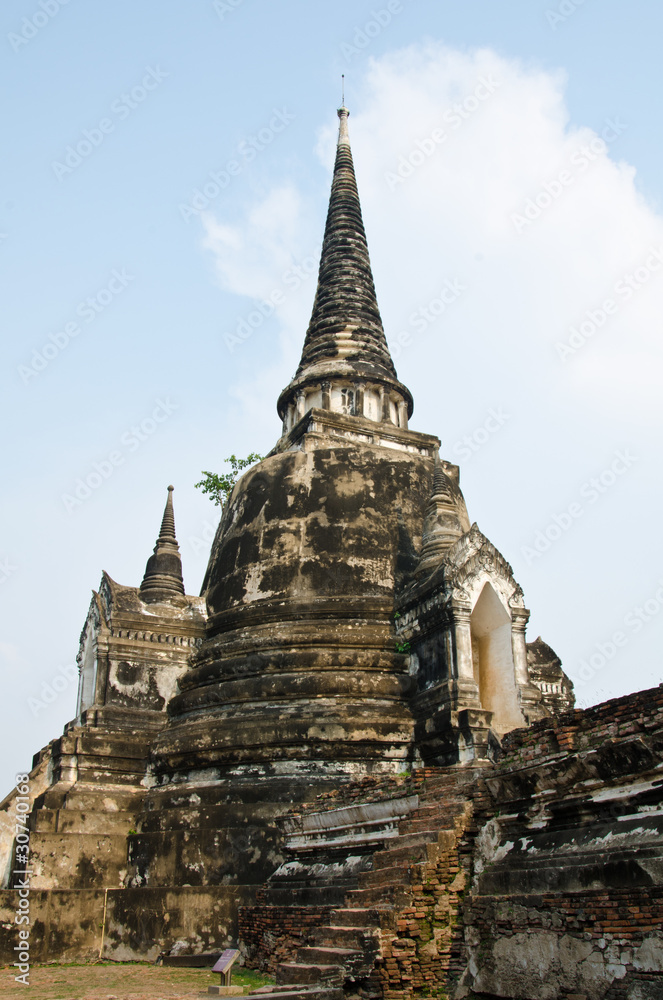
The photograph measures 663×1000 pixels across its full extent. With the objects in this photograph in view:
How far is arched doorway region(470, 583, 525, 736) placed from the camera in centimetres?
1204

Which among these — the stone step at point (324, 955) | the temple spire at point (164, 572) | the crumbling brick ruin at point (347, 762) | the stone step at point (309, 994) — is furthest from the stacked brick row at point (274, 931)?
the temple spire at point (164, 572)

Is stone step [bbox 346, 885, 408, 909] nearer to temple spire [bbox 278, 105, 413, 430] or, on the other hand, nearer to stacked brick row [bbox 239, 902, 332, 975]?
stacked brick row [bbox 239, 902, 332, 975]

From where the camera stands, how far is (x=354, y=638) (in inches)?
524

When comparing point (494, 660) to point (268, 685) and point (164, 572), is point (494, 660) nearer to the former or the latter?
point (268, 685)

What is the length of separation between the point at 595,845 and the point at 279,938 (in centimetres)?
431

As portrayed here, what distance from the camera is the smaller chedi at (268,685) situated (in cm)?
1109

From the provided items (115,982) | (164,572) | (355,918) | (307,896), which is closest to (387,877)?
(355,918)

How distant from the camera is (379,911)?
686 centimetres

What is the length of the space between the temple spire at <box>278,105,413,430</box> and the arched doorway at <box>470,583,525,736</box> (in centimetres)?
Answer: 635

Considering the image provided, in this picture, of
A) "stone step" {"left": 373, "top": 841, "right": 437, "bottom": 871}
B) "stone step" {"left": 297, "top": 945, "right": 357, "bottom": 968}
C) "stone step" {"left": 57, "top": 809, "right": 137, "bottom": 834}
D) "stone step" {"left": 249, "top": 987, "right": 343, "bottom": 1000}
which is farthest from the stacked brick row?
"stone step" {"left": 57, "top": 809, "right": 137, "bottom": 834}

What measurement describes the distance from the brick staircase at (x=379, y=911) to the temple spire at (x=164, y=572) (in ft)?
27.6

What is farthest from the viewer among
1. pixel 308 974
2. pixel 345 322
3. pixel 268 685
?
pixel 345 322

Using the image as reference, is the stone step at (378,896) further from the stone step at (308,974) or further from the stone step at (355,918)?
the stone step at (308,974)

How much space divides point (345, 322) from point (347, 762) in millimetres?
10544
